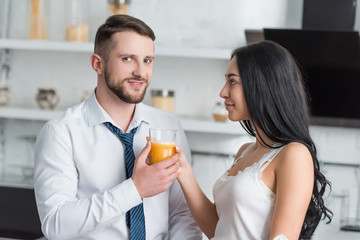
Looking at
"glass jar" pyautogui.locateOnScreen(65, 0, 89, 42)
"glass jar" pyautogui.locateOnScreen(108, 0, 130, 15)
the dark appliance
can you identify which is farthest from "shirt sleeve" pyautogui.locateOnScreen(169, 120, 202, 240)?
"glass jar" pyautogui.locateOnScreen(65, 0, 89, 42)

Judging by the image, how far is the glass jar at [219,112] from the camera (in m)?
3.32

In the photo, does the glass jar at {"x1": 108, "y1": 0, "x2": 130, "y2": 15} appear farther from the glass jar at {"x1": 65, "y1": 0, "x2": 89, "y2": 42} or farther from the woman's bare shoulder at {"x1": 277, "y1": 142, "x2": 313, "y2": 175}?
the woman's bare shoulder at {"x1": 277, "y1": 142, "x2": 313, "y2": 175}

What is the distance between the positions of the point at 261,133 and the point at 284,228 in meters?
0.36

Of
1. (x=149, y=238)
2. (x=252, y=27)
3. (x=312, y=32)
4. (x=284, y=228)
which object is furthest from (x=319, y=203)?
(x=252, y=27)

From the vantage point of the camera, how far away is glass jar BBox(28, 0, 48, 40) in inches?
138

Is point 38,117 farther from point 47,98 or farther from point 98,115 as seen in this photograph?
point 98,115

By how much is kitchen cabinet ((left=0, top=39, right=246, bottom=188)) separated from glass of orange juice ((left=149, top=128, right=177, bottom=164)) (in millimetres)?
1655

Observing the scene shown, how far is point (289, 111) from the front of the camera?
164 cm

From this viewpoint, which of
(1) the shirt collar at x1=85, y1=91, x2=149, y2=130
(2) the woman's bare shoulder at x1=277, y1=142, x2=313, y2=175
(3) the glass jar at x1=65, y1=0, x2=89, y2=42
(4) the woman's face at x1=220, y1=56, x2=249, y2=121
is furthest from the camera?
(3) the glass jar at x1=65, y1=0, x2=89, y2=42

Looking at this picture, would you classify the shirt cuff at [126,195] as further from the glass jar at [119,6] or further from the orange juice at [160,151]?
the glass jar at [119,6]

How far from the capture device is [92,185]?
1785mm

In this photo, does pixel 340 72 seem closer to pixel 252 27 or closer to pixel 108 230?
pixel 252 27

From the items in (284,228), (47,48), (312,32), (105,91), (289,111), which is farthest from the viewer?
(47,48)

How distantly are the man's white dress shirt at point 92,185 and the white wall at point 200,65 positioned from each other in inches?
63.9
